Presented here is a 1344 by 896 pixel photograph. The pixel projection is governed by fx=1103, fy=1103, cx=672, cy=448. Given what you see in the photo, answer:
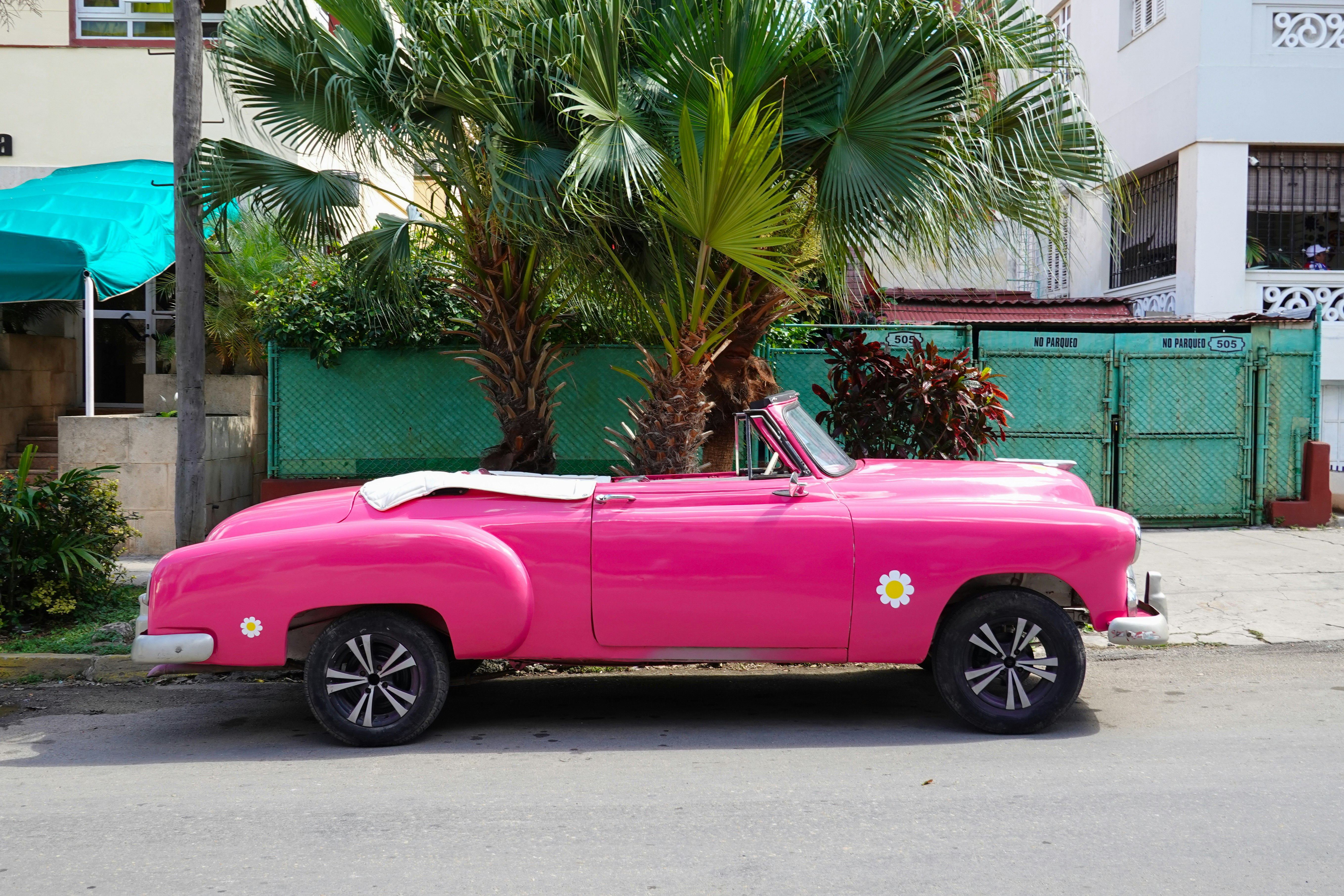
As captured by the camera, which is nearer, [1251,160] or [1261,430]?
[1261,430]

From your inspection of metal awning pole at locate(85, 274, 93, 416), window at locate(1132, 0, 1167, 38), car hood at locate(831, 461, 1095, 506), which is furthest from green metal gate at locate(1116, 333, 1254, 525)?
metal awning pole at locate(85, 274, 93, 416)

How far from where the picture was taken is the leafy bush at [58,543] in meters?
7.53

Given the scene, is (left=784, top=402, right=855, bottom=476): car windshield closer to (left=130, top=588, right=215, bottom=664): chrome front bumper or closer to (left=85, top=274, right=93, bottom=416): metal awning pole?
(left=130, top=588, right=215, bottom=664): chrome front bumper

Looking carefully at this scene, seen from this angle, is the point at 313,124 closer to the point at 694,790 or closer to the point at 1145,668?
→ the point at 694,790

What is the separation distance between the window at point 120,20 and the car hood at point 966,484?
10.9m

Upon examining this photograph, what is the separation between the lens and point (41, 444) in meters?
12.4

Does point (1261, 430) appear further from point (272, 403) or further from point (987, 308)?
Result: point (272, 403)

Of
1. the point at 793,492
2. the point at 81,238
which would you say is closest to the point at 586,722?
the point at 793,492

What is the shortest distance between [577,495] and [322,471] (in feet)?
18.8

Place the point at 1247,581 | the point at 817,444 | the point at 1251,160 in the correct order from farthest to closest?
the point at 1251,160 < the point at 1247,581 < the point at 817,444

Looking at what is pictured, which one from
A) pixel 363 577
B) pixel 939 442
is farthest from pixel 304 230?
pixel 939 442

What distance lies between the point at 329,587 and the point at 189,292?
3519mm

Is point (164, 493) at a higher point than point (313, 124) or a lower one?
lower

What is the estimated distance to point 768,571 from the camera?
523 cm
